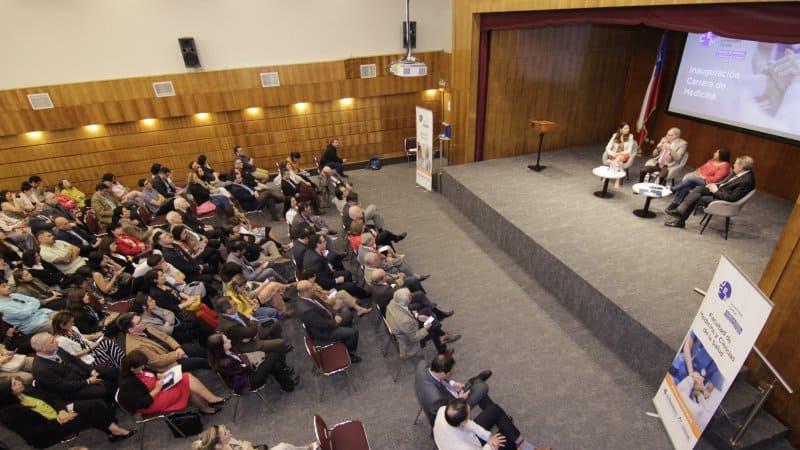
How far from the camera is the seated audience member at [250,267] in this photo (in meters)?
5.28

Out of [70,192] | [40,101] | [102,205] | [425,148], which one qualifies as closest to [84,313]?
[102,205]

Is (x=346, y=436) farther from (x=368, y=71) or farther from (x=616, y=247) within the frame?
(x=368, y=71)

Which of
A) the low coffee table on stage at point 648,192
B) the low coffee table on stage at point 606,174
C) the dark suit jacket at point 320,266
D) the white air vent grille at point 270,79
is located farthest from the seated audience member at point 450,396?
the white air vent grille at point 270,79

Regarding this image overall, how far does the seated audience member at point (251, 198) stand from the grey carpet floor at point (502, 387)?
3.55m

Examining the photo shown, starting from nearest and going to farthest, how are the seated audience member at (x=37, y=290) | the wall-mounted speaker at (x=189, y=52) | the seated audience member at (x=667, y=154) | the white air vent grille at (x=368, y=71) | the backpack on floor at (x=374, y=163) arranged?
the seated audience member at (x=37, y=290) → the seated audience member at (x=667, y=154) → the wall-mounted speaker at (x=189, y=52) → the white air vent grille at (x=368, y=71) → the backpack on floor at (x=374, y=163)

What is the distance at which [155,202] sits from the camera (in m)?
7.50

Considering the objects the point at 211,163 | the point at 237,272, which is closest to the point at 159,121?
the point at 211,163

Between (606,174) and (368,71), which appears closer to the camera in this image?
(606,174)

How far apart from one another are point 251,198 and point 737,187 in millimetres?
8006

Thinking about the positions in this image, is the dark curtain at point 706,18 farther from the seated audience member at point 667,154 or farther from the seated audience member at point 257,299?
the seated audience member at point 257,299

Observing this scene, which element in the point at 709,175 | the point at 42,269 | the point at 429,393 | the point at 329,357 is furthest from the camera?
the point at 709,175

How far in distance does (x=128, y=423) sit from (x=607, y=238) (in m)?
6.37

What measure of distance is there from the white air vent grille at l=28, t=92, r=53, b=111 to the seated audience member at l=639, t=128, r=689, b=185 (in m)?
12.4

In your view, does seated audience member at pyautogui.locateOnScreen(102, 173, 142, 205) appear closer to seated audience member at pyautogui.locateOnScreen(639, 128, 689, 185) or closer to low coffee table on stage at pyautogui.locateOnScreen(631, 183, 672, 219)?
low coffee table on stage at pyautogui.locateOnScreen(631, 183, 672, 219)
